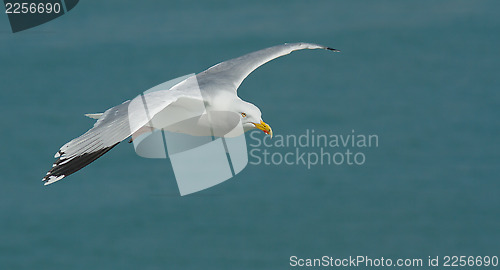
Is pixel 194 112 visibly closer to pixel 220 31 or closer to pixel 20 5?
pixel 220 31

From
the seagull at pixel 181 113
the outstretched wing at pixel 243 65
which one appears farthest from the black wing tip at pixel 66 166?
the outstretched wing at pixel 243 65

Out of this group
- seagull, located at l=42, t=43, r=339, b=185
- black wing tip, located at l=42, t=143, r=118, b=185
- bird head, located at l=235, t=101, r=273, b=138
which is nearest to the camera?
black wing tip, located at l=42, t=143, r=118, b=185

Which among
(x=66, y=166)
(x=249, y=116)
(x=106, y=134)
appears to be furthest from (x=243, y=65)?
(x=66, y=166)

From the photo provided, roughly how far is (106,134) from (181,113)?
1217 millimetres

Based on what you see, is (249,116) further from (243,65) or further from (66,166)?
(66,166)

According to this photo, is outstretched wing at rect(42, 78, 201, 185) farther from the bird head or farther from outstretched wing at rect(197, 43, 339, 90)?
outstretched wing at rect(197, 43, 339, 90)

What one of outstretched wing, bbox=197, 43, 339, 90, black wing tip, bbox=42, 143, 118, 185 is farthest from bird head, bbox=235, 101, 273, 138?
black wing tip, bbox=42, 143, 118, 185

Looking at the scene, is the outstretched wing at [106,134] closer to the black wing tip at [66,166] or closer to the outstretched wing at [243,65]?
the black wing tip at [66,166]

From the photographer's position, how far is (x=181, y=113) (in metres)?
9.98

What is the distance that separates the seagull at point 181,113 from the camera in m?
8.69

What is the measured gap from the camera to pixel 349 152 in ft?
45.3

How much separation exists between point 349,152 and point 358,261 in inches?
54.6

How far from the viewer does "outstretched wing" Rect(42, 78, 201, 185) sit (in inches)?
338

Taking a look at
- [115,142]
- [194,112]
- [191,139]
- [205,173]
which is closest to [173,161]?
[205,173]
